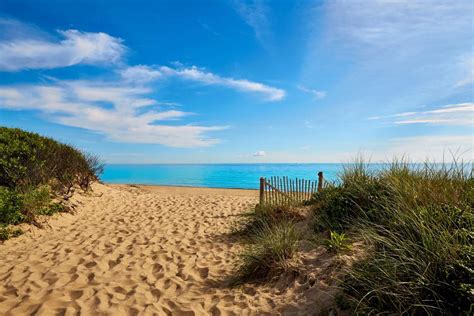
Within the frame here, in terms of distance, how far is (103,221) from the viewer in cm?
816

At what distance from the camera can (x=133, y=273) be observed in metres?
4.41

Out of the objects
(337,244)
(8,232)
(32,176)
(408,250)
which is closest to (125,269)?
(337,244)

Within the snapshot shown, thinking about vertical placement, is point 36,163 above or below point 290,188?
above

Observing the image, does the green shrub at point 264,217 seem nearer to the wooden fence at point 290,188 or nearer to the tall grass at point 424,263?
the wooden fence at point 290,188

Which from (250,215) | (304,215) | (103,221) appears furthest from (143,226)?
(304,215)

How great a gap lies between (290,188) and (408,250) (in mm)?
6004

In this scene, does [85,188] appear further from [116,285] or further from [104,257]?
[116,285]

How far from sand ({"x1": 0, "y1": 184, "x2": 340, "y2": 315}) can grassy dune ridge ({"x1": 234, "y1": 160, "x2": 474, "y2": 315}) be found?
447 mm

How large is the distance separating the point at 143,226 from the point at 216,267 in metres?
3.60

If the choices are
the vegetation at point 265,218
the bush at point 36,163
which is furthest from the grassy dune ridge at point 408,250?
the bush at point 36,163

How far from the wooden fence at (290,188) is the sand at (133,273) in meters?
1.63

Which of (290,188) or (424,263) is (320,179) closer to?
(290,188)

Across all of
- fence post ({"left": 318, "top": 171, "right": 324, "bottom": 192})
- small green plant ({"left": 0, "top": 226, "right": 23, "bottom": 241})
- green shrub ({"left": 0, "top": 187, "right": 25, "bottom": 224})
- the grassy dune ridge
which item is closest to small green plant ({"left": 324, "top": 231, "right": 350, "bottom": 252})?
the grassy dune ridge

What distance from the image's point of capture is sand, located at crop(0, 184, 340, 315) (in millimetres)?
3305
